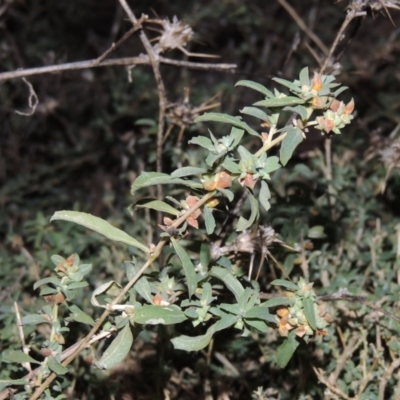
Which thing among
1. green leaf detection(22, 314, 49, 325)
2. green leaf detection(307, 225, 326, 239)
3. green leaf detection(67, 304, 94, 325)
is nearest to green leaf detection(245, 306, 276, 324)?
green leaf detection(67, 304, 94, 325)

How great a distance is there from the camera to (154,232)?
2.17m

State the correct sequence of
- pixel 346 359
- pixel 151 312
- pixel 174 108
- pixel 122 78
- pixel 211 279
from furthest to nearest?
pixel 122 78 → pixel 174 108 → pixel 346 359 → pixel 211 279 → pixel 151 312

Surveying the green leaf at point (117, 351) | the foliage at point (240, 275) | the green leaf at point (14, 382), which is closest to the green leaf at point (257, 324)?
the foliage at point (240, 275)

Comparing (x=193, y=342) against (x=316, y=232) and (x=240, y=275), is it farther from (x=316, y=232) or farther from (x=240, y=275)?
(x=316, y=232)

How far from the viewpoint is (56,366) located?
129cm

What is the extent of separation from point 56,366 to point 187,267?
324 mm

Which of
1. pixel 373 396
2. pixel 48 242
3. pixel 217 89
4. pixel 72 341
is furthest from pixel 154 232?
pixel 217 89

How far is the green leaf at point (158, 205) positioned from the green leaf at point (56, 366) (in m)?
0.35

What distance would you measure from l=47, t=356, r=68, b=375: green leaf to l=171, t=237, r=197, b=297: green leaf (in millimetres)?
291

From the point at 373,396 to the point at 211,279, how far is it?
0.49 m

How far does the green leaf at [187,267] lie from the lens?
1.26 meters

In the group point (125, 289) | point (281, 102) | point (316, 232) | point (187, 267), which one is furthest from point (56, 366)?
point (316, 232)

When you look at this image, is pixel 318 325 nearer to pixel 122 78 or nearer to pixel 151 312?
pixel 151 312

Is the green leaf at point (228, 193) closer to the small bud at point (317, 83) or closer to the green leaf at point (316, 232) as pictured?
the small bud at point (317, 83)
